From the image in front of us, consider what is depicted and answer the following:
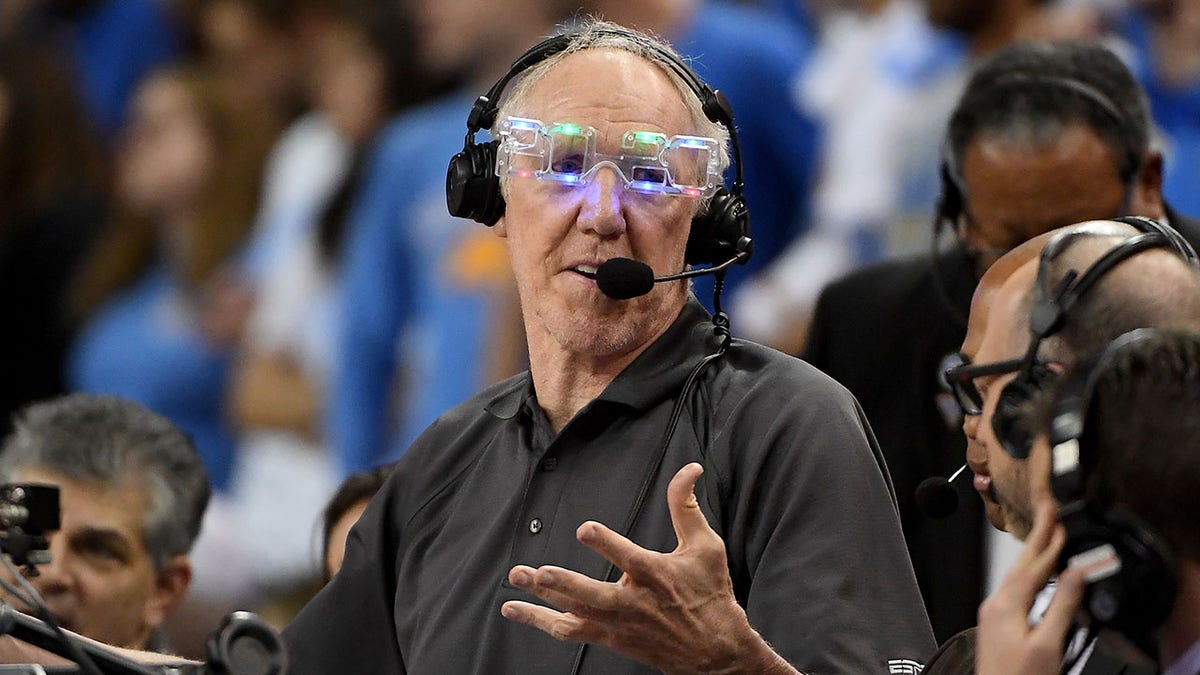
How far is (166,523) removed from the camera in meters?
3.22

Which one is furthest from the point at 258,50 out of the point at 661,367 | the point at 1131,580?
the point at 1131,580

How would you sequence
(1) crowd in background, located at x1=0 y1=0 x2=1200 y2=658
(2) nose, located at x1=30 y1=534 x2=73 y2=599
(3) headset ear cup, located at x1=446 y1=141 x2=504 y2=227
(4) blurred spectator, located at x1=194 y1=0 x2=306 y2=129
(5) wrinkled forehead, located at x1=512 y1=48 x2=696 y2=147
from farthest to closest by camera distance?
(4) blurred spectator, located at x1=194 y1=0 x2=306 y2=129 < (1) crowd in background, located at x1=0 y1=0 x2=1200 y2=658 < (2) nose, located at x1=30 y1=534 x2=73 y2=599 < (3) headset ear cup, located at x1=446 y1=141 x2=504 y2=227 < (5) wrinkled forehead, located at x1=512 y1=48 x2=696 y2=147

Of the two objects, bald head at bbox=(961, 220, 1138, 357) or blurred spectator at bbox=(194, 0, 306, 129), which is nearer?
bald head at bbox=(961, 220, 1138, 357)

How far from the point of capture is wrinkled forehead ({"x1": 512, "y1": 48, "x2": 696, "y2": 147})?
2.39 m

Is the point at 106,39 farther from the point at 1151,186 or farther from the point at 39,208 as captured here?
the point at 1151,186

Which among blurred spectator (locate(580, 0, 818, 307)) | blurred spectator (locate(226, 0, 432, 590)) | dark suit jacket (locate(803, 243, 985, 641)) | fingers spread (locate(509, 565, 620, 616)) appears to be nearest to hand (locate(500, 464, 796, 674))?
fingers spread (locate(509, 565, 620, 616))

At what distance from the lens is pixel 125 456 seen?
127 inches

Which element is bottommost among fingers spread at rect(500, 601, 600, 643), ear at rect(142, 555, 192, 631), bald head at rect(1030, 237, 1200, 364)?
ear at rect(142, 555, 192, 631)

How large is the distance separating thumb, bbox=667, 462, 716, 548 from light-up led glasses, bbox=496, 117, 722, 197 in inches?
24.5

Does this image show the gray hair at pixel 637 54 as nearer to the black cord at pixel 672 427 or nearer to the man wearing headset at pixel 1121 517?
the black cord at pixel 672 427

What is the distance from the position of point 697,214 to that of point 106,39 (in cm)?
404

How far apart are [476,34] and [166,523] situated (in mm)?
2247

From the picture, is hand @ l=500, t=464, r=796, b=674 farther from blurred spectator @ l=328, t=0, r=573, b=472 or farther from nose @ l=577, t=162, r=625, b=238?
blurred spectator @ l=328, t=0, r=573, b=472

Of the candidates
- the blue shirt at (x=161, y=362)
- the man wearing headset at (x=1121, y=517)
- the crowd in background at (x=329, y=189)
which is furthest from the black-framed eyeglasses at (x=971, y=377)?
the blue shirt at (x=161, y=362)
